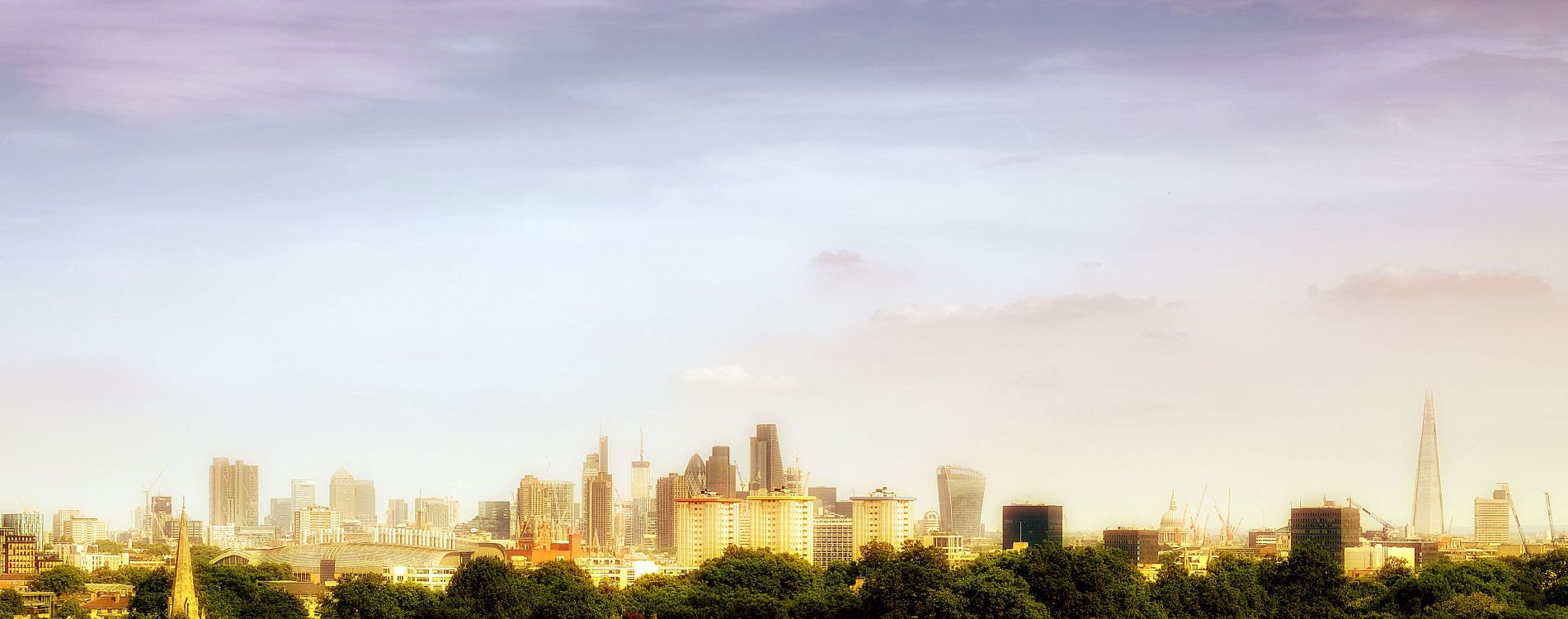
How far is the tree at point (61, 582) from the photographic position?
180m

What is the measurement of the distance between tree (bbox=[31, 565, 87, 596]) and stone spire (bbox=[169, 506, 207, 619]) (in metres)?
71.4

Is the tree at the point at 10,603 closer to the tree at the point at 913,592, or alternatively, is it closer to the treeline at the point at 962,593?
the treeline at the point at 962,593

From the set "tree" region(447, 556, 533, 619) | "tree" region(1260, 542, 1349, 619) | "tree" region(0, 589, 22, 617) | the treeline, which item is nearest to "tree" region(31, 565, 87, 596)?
"tree" region(0, 589, 22, 617)

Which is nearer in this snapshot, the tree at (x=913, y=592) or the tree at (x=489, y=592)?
the tree at (x=913, y=592)

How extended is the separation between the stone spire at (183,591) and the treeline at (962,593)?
5.42m

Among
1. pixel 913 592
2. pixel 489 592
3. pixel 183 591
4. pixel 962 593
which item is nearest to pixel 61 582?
pixel 183 591

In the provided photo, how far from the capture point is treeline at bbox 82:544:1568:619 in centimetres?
10744

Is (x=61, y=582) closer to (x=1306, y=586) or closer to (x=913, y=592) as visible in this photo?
(x=913, y=592)

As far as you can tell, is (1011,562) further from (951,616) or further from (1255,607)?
A: (951,616)

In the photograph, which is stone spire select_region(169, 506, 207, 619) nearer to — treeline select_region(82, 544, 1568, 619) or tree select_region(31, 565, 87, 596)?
treeline select_region(82, 544, 1568, 619)

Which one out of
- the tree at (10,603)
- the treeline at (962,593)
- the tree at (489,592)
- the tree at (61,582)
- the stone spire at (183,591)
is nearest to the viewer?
the treeline at (962,593)

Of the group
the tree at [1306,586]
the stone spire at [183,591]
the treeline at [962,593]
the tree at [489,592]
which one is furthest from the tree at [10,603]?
the tree at [1306,586]

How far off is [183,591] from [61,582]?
256 ft

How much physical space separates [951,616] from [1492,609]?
3374cm
